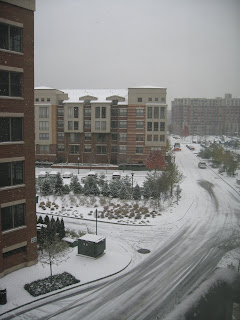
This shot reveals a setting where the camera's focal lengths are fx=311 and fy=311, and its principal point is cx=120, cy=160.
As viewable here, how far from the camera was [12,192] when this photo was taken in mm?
17703

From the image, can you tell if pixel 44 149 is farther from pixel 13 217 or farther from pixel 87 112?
pixel 13 217

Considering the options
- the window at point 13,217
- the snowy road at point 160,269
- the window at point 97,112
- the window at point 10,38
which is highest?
the window at point 10,38

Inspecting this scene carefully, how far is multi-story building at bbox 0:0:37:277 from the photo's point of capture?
55.9 ft

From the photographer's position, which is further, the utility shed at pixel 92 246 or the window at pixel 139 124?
the window at pixel 139 124

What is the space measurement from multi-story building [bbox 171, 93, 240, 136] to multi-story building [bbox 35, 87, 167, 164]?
72.6m

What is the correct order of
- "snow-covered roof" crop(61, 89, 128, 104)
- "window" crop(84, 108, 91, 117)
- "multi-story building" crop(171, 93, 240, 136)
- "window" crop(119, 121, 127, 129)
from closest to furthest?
"window" crop(119, 121, 127, 129)
"window" crop(84, 108, 91, 117)
"snow-covered roof" crop(61, 89, 128, 104)
"multi-story building" crop(171, 93, 240, 136)

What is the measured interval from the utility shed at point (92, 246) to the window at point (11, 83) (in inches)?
393

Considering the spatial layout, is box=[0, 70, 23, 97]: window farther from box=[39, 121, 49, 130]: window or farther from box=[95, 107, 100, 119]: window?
box=[39, 121, 49, 130]: window

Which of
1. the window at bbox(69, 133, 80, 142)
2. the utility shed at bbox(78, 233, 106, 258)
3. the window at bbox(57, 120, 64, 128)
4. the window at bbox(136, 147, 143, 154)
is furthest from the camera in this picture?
the window at bbox(57, 120, 64, 128)

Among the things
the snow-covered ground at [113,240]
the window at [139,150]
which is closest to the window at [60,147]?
the window at [139,150]

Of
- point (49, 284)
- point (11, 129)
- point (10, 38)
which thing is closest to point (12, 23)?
point (10, 38)

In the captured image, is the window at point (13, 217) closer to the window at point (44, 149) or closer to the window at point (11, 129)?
the window at point (11, 129)

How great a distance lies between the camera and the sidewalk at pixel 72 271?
50.5ft

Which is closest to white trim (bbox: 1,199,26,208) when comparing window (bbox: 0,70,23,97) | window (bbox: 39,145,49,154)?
window (bbox: 0,70,23,97)
